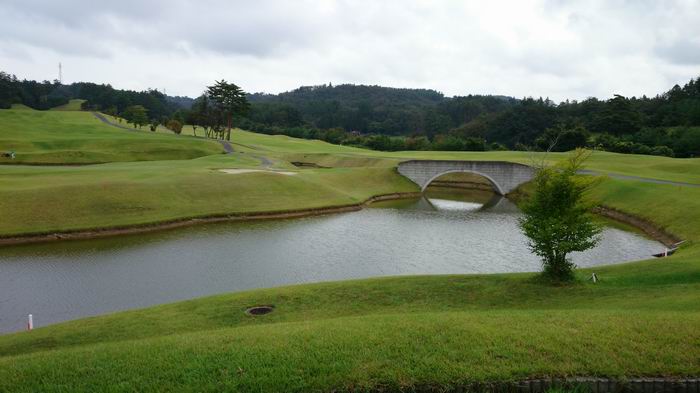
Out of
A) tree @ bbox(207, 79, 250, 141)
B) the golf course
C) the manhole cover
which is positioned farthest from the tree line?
the manhole cover

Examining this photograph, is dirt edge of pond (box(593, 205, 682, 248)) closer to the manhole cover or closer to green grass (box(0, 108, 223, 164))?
the manhole cover

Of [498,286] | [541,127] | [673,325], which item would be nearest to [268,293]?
[498,286]

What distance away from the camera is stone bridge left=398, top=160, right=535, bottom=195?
70.1 meters

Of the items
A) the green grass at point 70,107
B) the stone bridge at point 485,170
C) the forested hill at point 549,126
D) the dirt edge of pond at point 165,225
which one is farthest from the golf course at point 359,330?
the green grass at point 70,107

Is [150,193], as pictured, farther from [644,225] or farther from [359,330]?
[644,225]

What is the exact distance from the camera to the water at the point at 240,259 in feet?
81.1

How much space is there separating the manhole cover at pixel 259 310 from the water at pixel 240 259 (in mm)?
7122

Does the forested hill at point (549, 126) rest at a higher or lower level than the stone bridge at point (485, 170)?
higher

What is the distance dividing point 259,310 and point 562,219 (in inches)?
517

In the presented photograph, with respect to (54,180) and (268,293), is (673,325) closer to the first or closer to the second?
(268,293)

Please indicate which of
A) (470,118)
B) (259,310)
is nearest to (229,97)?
(259,310)

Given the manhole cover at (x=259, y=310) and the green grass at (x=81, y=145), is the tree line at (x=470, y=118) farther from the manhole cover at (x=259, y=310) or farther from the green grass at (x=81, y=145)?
the manhole cover at (x=259, y=310)

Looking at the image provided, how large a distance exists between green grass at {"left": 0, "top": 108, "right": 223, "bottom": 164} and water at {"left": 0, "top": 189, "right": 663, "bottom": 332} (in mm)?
41329

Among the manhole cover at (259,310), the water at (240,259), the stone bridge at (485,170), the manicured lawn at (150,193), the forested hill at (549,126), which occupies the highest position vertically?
the forested hill at (549,126)
